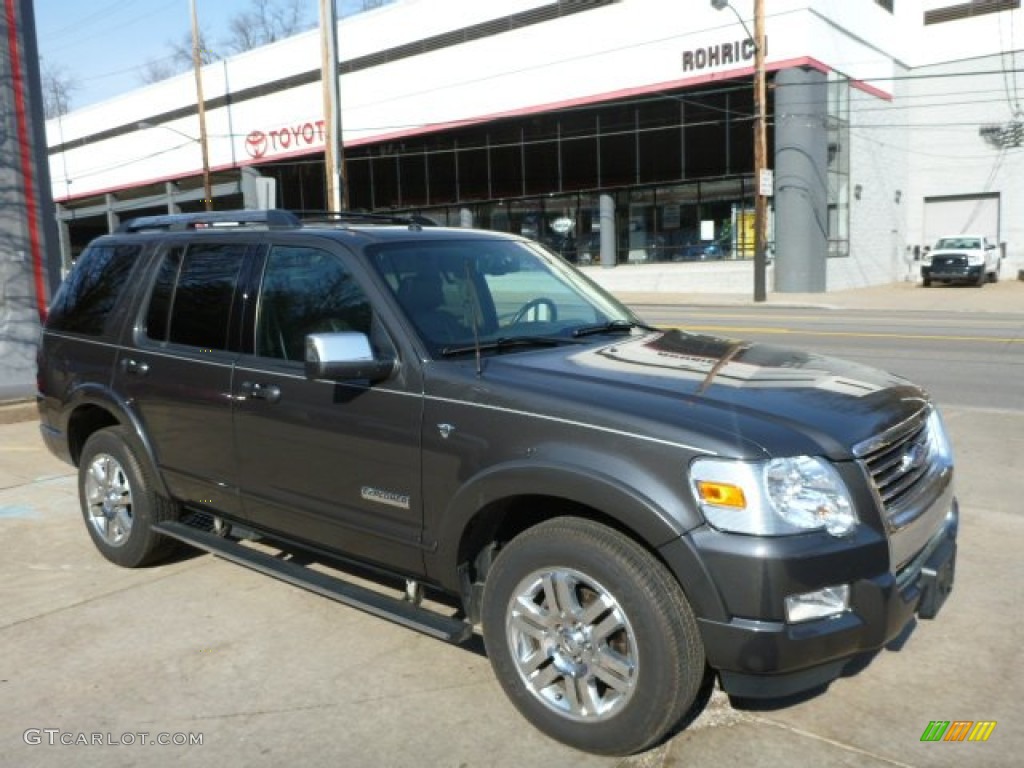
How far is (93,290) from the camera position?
5.24 metres

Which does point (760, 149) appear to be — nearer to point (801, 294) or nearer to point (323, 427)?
point (801, 294)

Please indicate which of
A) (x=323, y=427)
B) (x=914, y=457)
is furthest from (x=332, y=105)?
(x=914, y=457)

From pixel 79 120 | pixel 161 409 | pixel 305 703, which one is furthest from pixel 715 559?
pixel 79 120

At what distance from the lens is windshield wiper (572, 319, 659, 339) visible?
4066 mm

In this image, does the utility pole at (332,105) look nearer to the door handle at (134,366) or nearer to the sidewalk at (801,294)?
the sidewalk at (801,294)

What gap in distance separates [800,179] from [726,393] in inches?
1132

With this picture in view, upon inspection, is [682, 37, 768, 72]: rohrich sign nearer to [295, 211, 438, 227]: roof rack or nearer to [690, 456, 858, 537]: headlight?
[295, 211, 438, 227]: roof rack

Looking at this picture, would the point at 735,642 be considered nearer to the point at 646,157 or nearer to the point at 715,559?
the point at 715,559

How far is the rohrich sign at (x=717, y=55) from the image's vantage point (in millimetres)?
29219

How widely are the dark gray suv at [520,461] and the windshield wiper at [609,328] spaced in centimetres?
1

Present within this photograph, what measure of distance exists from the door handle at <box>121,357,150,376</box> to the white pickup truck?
3449 centimetres

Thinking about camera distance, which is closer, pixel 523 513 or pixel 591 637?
pixel 591 637

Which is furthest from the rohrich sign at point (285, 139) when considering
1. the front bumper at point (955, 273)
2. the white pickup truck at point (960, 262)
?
the front bumper at point (955, 273)

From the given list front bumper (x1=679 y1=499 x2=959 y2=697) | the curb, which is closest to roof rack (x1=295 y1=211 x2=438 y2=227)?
front bumper (x1=679 y1=499 x2=959 y2=697)
